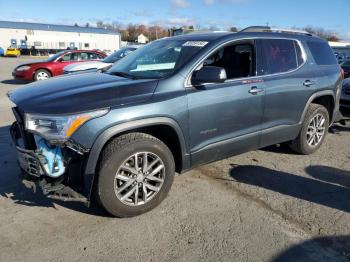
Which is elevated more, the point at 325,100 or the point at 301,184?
the point at 325,100

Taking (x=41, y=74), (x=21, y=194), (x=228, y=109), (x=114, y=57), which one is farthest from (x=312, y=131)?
(x=41, y=74)

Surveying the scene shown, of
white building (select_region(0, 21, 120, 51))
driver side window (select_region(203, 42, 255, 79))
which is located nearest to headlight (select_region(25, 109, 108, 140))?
driver side window (select_region(203, 42, 255, 79))

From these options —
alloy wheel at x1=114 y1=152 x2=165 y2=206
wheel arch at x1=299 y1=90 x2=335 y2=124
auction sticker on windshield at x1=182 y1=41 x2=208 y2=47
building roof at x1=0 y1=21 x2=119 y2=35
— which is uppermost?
building roof at x1=0 y1=21 x2=119 y2=35

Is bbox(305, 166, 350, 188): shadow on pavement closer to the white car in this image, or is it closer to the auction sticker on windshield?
the auction sticker on windshield

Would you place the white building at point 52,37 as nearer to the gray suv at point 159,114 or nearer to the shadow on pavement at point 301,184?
the gray suv at point 159,114

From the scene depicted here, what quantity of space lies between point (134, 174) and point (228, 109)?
52.0 inches

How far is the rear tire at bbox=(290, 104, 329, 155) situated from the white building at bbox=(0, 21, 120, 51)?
69.8m

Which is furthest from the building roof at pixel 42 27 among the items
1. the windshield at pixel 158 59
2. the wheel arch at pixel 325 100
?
the wheel arch at pixel 325 100

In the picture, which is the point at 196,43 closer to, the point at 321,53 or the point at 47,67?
the point at 321,53

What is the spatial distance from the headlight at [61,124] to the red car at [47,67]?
11.9 meters

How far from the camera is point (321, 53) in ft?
17.4

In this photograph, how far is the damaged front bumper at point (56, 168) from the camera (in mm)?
3117

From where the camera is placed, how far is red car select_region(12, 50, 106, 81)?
14070mm

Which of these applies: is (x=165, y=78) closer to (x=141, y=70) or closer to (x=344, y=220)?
(x=141, y=70)
